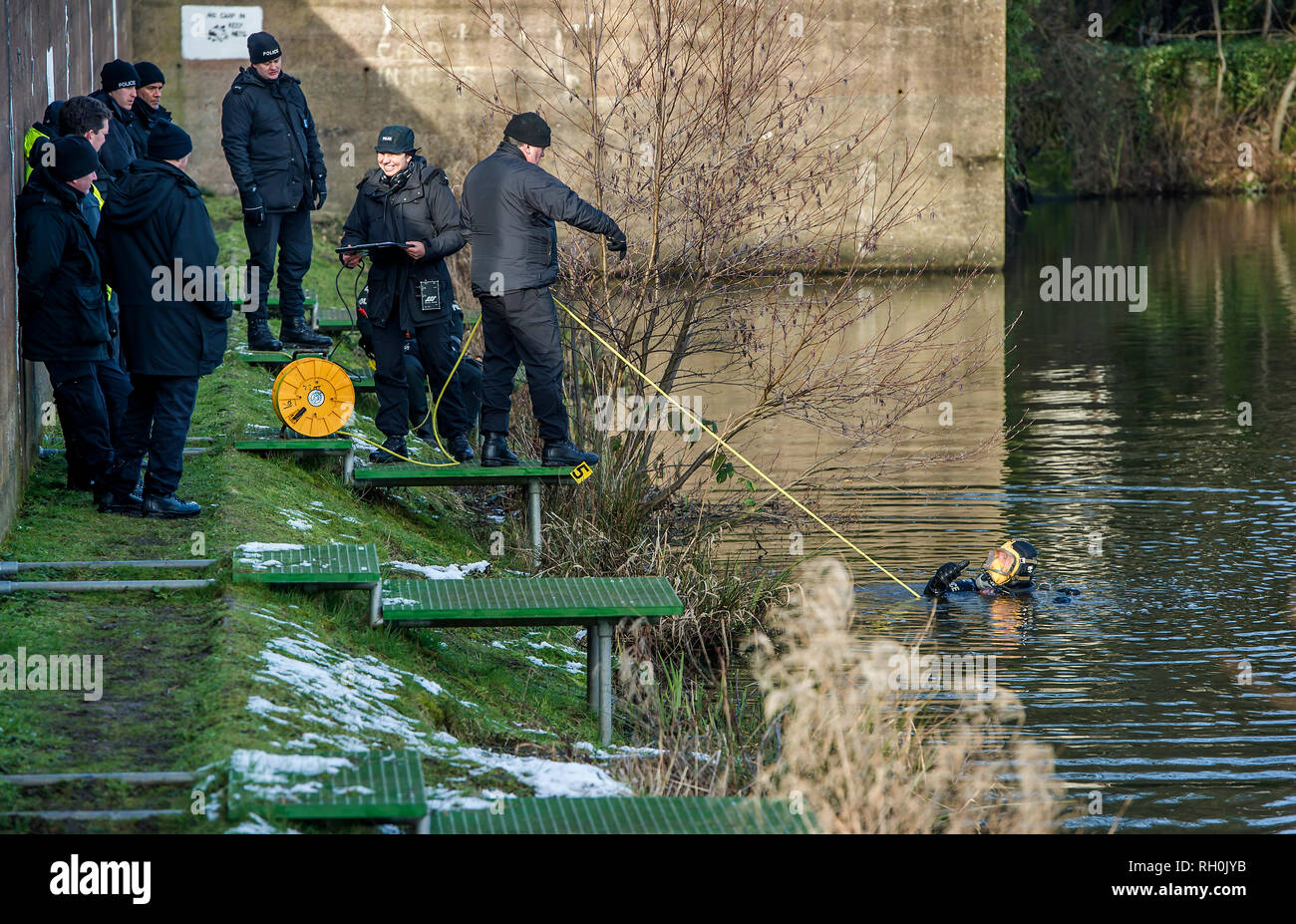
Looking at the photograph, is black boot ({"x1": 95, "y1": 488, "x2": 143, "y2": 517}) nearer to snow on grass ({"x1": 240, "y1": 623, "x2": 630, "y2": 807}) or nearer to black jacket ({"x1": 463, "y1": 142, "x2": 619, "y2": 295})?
black jacket ({"x1": 463, "y1": 142, "x2": 619, "y2": 295})

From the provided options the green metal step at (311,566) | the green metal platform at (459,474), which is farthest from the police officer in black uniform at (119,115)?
the green metal step at (311,566)

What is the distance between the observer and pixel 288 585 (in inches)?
286

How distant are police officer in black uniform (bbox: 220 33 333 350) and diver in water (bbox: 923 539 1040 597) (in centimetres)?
483

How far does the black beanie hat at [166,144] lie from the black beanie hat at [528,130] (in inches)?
68.7

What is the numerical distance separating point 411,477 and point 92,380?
179 cm

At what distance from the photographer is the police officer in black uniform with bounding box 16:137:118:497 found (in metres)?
8.51

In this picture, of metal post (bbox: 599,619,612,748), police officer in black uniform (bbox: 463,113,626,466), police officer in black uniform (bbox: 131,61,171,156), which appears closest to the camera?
metal post (bbox: 599,619,612,748)

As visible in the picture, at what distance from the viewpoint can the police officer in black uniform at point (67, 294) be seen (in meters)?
8.51

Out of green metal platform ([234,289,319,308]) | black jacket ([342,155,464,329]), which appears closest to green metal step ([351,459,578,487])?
black jacket ([342,155,464,329])

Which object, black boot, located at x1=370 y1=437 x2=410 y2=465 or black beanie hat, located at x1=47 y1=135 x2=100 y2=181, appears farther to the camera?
black boot, located at x1=370 y1=437 x2=410 y2=465

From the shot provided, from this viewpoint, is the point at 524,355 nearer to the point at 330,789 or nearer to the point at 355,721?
the point at 355,721

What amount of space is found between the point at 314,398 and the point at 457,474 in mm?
1013

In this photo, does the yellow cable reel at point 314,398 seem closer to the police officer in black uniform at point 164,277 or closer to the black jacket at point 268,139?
the police officer in black uniform at point 164,277
